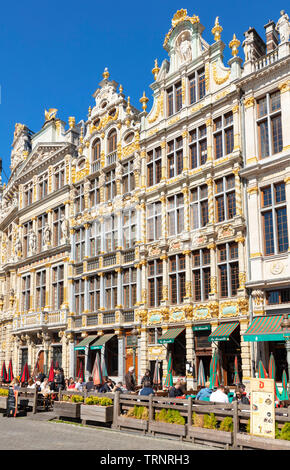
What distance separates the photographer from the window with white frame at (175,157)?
29.6 m

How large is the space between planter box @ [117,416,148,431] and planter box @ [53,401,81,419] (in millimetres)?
2333

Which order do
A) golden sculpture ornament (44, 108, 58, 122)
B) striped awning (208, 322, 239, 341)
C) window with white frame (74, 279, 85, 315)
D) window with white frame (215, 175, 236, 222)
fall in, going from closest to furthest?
striped awning (208, 322, 239, 341) < window with white frame (215, 175, 236, 222) < window with white frame (74, 279, 85, 315) < golden sculpture ornament (44, 108, 58, 122)

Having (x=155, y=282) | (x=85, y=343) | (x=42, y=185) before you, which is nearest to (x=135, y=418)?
(x=155, y=282)

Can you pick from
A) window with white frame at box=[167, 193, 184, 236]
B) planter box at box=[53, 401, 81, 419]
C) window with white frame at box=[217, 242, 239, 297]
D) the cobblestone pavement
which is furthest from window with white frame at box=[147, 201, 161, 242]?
the cobblestone pavement

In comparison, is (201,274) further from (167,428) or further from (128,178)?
(167,428)

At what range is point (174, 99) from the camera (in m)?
30.5

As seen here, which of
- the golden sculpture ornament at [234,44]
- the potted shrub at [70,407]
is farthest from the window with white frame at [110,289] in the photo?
the golden sculpture ornament at [234,44]

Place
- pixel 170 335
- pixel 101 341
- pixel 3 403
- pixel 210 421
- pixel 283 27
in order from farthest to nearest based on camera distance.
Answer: pixel 101 341, pixel 170 335, pixel 283 27, pixel 3 403, pixel 210 421

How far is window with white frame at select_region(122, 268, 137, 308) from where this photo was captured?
31.0 metres

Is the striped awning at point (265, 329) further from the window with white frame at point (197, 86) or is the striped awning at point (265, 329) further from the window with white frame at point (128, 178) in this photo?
the window with white frame at point (197, 86)

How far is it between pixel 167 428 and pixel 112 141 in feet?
77.4

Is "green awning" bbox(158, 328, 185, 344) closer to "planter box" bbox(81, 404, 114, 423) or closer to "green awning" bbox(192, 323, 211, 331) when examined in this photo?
"green awning" bbox(192, 323, 211, 331)

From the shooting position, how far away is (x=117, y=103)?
34.5 metres
